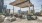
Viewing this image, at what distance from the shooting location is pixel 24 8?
1.63 meters

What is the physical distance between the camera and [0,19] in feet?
5.37

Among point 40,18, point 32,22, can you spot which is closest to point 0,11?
point 32,22

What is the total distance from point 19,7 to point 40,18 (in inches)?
17.4

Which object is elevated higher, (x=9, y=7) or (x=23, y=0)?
(x=23, y=0)

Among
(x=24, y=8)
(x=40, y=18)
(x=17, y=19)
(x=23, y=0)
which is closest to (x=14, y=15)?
(x=17, y=19)

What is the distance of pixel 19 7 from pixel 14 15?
179mm

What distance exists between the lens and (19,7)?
5.41ft

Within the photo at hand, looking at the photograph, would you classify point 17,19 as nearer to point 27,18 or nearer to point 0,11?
point 27,18

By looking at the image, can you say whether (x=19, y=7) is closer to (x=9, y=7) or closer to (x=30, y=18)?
(x=9, y=7)

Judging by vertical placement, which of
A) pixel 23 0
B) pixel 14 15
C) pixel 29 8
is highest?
pixel 23 0

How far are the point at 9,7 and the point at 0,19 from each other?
11.2 inches

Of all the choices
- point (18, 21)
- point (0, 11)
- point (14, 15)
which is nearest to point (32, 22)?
point (18, 21)

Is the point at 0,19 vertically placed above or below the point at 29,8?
below

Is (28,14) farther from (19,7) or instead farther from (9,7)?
(9,7)
